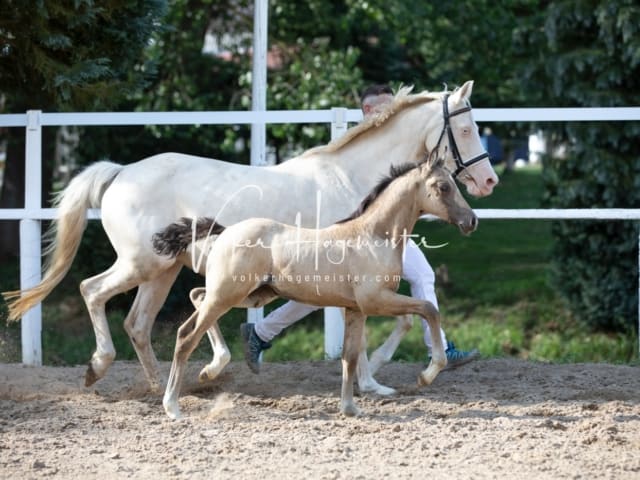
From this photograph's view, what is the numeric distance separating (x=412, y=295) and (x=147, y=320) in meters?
1.70

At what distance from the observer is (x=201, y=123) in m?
7.13

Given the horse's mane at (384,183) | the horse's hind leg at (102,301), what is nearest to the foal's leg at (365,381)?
the horse's mane at (384,183)

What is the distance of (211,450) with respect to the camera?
450 centimetres

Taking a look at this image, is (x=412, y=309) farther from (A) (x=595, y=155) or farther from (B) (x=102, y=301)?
(A) (x=595, y=155)

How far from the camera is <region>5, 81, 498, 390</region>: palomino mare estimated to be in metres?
5.91

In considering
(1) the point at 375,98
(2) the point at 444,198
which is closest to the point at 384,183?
(2) the point at 444,198

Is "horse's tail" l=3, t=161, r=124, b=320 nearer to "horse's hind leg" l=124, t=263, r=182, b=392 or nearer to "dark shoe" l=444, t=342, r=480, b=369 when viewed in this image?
"horse's hind leg" l=124, t=263, r=182, b=392

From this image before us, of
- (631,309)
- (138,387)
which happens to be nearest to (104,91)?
(138,387)

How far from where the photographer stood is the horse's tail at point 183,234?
5395 millimetres

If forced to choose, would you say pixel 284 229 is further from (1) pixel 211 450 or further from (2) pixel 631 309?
(2) pixel 631 309

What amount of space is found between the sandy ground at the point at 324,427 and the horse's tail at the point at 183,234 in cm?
91

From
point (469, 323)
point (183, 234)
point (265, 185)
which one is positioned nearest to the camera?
point (183, 234)

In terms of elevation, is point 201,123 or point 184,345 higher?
point 201,123

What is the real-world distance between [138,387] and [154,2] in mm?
3262
